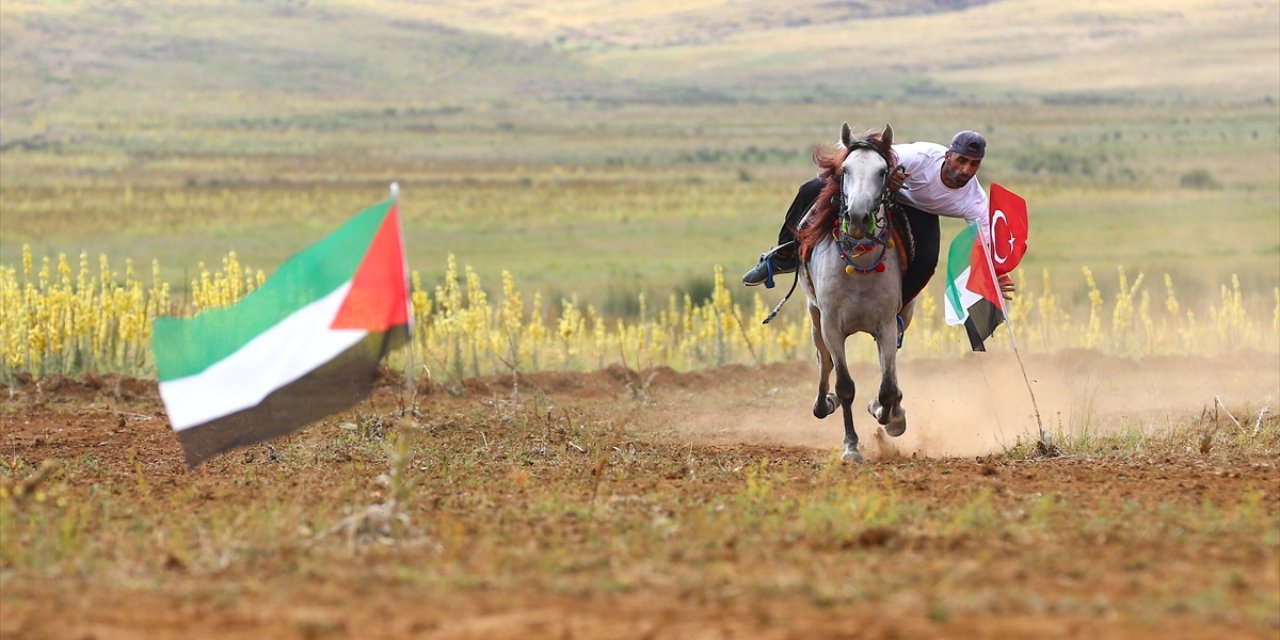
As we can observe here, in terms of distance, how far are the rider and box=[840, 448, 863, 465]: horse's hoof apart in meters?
1.30

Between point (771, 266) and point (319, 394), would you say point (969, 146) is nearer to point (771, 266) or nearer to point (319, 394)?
point (771, 266)

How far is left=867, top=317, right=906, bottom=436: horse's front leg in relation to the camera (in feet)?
39.8

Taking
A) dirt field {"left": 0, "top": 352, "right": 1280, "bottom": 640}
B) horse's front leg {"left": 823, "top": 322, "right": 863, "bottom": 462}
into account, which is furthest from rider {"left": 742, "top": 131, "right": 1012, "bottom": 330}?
dirt field {"left": 0, "top": 352, "right": 1280, "bottom": 640}

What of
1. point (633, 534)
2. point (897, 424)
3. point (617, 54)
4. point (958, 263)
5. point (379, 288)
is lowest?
point (897, 424)

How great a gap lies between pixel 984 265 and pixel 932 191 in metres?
0.67

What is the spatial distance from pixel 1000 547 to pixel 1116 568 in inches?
24.3

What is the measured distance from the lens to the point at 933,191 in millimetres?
12312

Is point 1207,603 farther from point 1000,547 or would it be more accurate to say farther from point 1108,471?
point 1108,471

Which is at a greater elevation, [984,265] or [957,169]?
[957,169]

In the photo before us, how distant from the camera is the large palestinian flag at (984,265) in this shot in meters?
12.4

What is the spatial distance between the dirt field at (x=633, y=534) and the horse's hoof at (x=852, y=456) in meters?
0.40

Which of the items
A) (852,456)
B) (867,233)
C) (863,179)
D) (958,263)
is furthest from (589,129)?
(863,179)

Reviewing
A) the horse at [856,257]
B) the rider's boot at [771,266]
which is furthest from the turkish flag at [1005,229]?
the rider's boot at [771,266]

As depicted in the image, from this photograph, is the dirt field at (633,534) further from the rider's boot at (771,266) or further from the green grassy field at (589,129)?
the green grassy field at (589,129)
